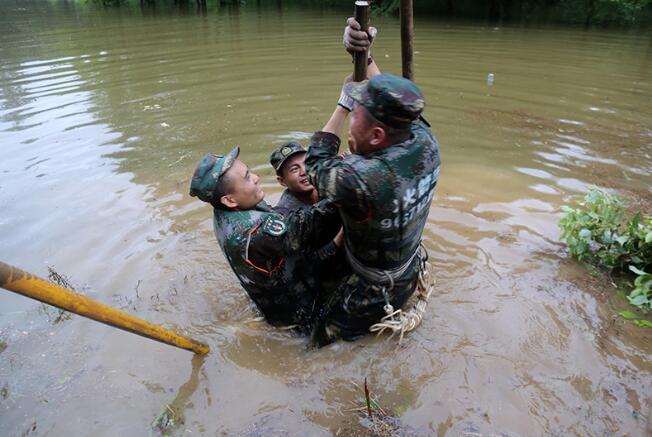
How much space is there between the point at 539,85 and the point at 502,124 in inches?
113

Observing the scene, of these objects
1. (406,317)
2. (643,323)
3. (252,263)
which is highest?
(252,263)

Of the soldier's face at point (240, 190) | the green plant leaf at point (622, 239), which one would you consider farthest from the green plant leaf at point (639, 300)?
the soldier's face at point (240, 190)

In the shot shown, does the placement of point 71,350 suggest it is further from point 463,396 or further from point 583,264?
point 583,264

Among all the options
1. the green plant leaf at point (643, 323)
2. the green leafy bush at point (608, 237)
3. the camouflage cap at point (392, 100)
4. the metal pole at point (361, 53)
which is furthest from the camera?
the green leafy bush at point (608, 237)

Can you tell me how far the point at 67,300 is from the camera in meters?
2.18

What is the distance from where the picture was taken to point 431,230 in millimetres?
5102

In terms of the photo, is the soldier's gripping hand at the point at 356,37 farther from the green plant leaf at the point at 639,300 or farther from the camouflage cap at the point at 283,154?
the green plant leaf at the point at 639,300

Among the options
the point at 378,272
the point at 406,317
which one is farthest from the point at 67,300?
the point at 406,317

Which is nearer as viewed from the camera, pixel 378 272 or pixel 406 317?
pixel 378 272

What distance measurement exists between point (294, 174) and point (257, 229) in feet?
2.79

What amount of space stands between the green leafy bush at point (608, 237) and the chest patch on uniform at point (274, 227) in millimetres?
2713

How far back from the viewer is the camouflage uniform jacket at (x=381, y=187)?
235cm

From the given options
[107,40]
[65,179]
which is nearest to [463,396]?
[65,179]

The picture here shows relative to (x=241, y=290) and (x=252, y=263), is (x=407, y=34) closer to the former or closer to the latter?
(x=252, y=263)
